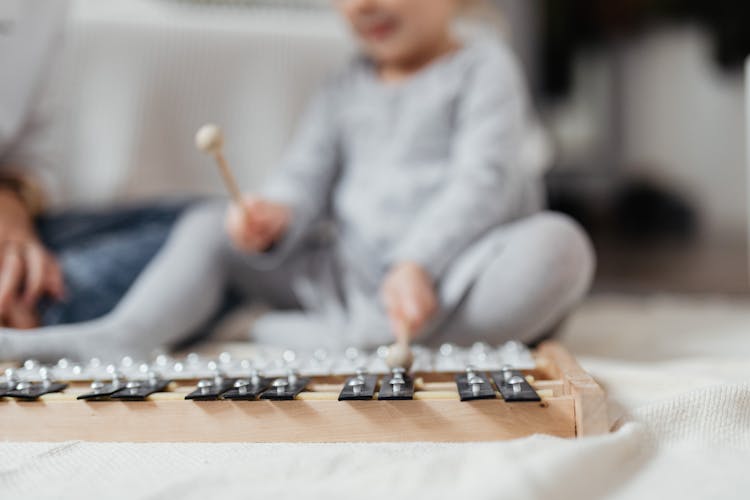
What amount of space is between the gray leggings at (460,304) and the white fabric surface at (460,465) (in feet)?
0.52

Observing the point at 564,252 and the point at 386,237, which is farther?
the point at 386,237

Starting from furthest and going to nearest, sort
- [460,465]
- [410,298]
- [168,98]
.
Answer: [168,98] → [410,298] → [460,465]

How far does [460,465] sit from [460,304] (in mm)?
316

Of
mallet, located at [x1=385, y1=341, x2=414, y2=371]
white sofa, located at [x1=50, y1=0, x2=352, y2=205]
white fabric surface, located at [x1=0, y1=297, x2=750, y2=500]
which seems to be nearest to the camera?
white fabric surface, located at [x1=0, y1=297, x2=750, y2=500]

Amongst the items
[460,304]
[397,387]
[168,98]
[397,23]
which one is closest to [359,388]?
[397,387]

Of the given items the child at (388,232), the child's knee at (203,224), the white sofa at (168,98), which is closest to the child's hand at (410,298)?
the child at (388,232)

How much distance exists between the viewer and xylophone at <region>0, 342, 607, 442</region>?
0.39 m

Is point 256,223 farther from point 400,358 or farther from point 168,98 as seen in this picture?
point 168,98

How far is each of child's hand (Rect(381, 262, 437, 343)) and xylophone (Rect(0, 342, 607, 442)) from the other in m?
0.12

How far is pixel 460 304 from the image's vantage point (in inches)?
25.7

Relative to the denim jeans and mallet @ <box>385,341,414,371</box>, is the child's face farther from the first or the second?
mallet @ <box>385,341,414,371</box>

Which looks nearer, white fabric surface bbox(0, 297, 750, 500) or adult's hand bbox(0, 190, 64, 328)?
white fabric surface bbox(0, 297, 750, 500)

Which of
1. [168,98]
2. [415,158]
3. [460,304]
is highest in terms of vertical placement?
[168,98]

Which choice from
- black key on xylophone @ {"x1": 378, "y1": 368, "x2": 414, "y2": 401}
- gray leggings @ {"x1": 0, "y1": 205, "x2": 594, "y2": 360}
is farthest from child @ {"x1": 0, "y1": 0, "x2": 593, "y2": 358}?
black key on xylophone @ {"x1": 378, "y1": 368, "x2": 414, "y2": 401}
